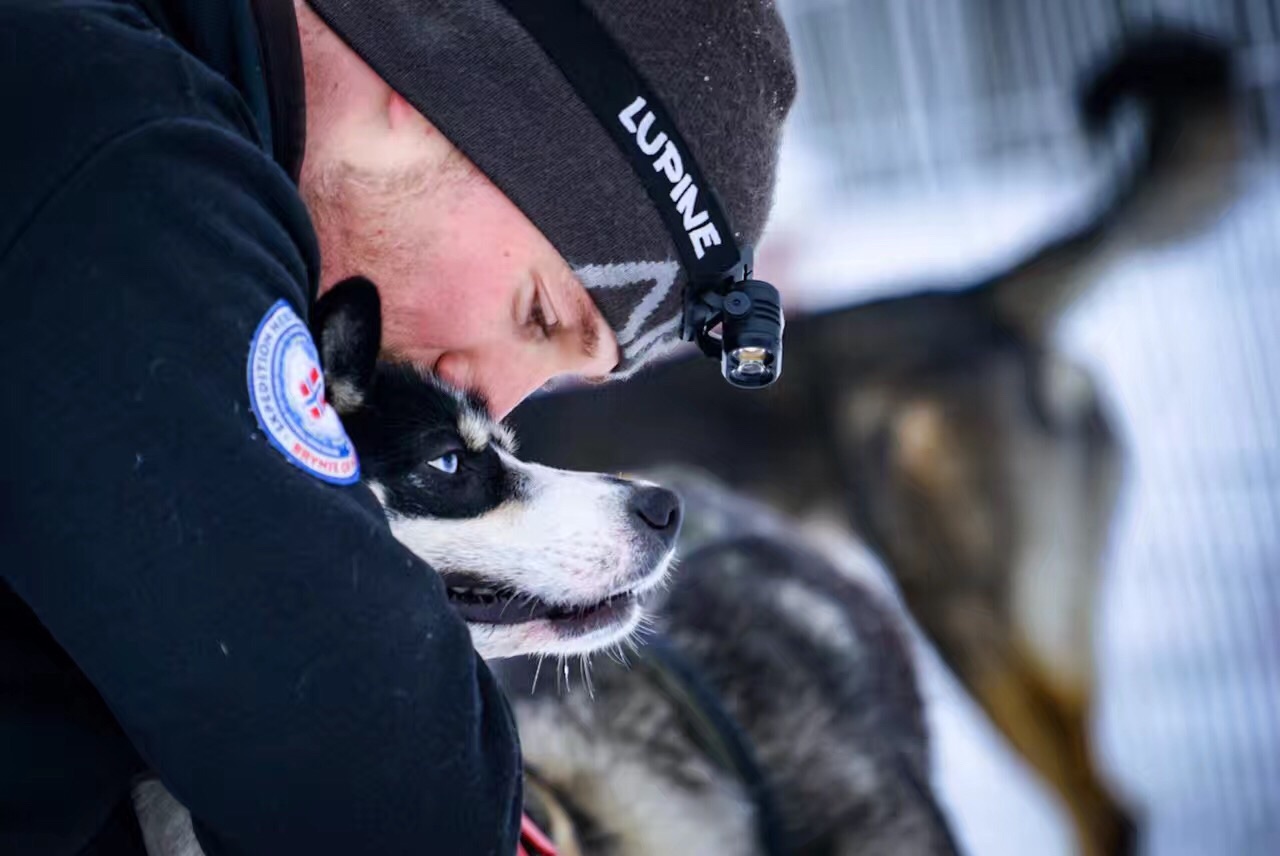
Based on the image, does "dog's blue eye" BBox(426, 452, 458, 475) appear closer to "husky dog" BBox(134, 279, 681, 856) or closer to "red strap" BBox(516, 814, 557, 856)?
"husky dog" BBox(134, 279, 681, 856)

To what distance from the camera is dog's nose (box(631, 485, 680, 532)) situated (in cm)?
117

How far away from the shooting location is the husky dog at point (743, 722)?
1537 mm

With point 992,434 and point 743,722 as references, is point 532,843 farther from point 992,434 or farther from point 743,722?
point 992,434

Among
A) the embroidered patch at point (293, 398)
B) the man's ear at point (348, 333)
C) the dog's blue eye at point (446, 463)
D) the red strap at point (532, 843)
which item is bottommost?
the red strap at point (532, 843)

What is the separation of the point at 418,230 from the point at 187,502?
1.36 ft

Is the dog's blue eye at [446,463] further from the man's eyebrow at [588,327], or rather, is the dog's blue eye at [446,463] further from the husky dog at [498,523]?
the man's eyebrow at [588,327]

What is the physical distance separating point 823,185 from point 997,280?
339mm

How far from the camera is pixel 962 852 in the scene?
198cm

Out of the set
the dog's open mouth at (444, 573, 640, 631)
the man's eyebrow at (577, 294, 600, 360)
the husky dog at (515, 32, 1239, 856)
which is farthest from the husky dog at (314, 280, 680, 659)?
the husky dog at (515, 32, 1239, 856)

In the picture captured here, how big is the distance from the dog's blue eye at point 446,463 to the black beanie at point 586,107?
21cm

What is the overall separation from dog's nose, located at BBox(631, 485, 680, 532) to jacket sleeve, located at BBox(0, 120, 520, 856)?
0.57 metres

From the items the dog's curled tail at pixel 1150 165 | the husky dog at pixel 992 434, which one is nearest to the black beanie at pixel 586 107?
the husky dog at pixel 992 434

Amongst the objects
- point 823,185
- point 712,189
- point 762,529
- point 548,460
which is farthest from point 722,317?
point 823,185

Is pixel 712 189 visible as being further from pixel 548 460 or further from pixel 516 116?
pixel 548 460
